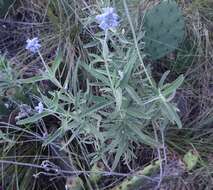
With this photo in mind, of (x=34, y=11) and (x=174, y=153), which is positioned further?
(x=34, y=11)

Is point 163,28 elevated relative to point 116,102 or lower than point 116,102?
elevated

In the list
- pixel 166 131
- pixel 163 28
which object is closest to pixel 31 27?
pixel 163 28

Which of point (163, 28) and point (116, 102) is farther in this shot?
point (163, 28)

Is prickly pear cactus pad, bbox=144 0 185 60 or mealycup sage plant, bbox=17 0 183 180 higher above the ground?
prickly pear cactus pad, bbox=144 0 185 60

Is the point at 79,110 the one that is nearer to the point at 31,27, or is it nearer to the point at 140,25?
the point at 140,25

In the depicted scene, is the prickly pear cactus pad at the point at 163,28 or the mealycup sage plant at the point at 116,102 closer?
the mealycup sage plant at the point at 116,102

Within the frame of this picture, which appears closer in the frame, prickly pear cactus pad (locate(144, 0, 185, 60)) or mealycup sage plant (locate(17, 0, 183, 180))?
mealycup sage plant (locate(17, 0, 183, 180))

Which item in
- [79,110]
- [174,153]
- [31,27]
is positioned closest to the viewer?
[79,110]

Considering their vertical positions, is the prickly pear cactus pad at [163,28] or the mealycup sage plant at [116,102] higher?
the prickly pear cactus pad at [163,28]
